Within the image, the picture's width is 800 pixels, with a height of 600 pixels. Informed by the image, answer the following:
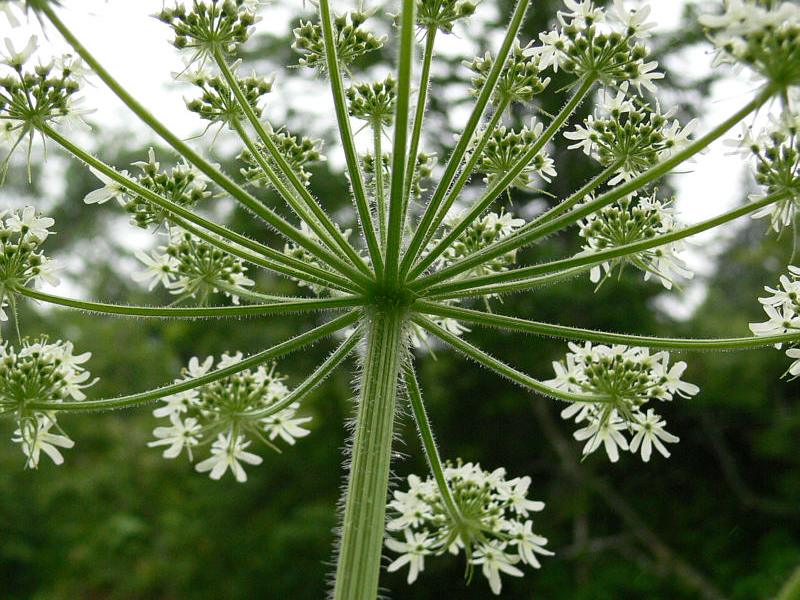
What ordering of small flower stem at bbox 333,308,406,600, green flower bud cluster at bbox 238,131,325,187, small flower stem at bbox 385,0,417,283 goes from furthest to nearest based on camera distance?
green flower bud cluster at bbox 238,131,325,187 → small flower stem at bbox 333,308,406,600 → small flower stem at bbox 385,0,417,283

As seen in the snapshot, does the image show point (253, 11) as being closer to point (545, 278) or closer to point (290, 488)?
point (545, 278)

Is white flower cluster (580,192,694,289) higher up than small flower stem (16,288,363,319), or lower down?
higher up

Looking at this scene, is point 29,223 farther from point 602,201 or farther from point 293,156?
point 602,201

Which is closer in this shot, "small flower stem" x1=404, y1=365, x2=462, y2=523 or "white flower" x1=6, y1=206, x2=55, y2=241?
"small flower stem" x1=404, y1=365, x2=462, y2=523

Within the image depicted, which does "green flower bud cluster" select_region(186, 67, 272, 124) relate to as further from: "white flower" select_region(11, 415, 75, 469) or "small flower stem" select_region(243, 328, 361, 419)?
"white flower" select_region(11, 415, 75, 469)

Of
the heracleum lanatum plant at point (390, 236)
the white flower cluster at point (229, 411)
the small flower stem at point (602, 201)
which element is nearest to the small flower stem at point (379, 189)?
the heracleum lanatum plant at point (390, 236)

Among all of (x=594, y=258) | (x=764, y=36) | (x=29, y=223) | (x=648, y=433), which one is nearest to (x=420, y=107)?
(x=594, y=258)

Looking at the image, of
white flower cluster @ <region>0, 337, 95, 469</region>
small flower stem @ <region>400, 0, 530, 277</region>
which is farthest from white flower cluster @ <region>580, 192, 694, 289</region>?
white flower cluster @ <region>0, 337, 95, 469</region>

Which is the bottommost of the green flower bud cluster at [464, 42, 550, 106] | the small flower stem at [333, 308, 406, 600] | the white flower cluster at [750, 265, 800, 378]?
the small flower stem at [333, 308, 406, 600]
